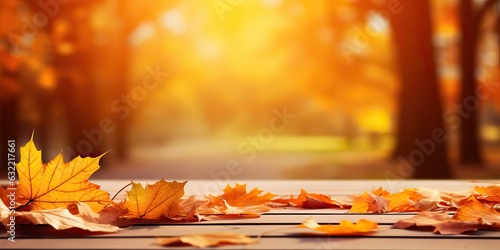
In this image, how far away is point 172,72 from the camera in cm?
2622

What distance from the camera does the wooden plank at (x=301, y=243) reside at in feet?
4.51

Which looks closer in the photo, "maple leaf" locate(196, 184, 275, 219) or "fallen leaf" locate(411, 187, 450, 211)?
"maple leaf" locate(196, 184, 275, 219)

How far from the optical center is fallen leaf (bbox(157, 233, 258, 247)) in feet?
4.54

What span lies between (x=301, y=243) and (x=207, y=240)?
216mm

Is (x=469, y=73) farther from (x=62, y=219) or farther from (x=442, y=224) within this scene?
(x=62, y=219)

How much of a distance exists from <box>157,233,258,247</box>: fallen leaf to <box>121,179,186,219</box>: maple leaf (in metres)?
0.32

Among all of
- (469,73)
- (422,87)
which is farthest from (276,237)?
(469,73)

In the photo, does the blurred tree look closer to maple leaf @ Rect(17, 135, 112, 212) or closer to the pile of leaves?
the pile of leaves

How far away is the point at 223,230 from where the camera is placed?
1.61 m

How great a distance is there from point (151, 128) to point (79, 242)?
53.6 m

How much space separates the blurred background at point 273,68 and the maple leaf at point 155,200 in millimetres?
5534

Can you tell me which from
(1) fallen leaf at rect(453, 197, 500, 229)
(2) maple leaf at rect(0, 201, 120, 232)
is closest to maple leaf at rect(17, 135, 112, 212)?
(2) maple leaf at rect(0, 201, 120, 232)

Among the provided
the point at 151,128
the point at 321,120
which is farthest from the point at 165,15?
the point at 151,128

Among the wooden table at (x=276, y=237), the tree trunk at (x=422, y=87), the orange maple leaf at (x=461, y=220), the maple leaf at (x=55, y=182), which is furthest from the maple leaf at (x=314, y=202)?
the tree trunk at (x=422, y=87)
